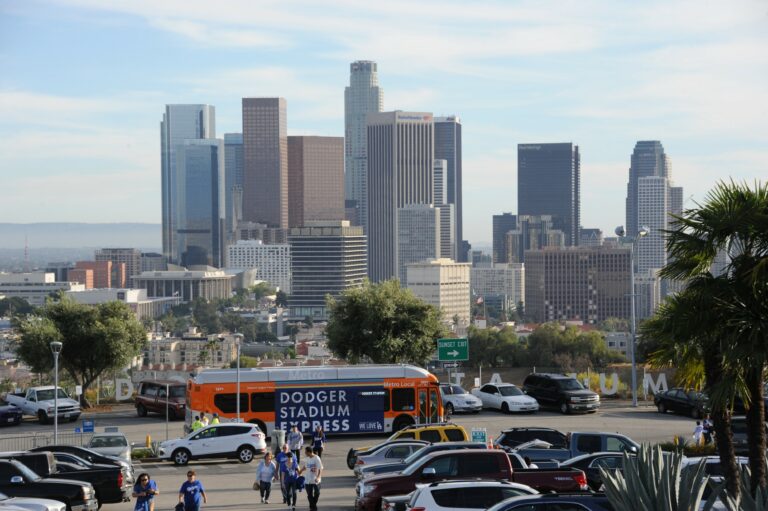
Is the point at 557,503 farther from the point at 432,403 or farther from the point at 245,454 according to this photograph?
the point at 432,403

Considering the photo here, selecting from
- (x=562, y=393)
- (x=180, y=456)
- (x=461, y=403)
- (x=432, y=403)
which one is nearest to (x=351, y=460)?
(x=180, y=456)

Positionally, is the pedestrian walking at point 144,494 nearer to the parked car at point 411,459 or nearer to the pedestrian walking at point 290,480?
the pedestrian walking at point 290,480

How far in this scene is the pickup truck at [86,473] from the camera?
24219 mm

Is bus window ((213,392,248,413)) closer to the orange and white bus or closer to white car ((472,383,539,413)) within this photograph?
the orange and white bus

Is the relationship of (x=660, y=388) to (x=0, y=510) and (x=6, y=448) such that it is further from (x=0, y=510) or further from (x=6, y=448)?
(x=0, y=510)

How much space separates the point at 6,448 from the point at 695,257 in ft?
84.1

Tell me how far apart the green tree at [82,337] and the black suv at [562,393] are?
1712cm

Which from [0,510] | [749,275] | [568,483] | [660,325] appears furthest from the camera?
[568,483]

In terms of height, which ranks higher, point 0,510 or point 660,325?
point 660,325

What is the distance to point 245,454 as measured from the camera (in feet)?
107

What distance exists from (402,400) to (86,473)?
14918 millimetres

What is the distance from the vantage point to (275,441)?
114 feet

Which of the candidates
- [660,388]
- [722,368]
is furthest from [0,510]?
[660,388]

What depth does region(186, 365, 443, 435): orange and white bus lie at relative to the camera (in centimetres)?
3725
